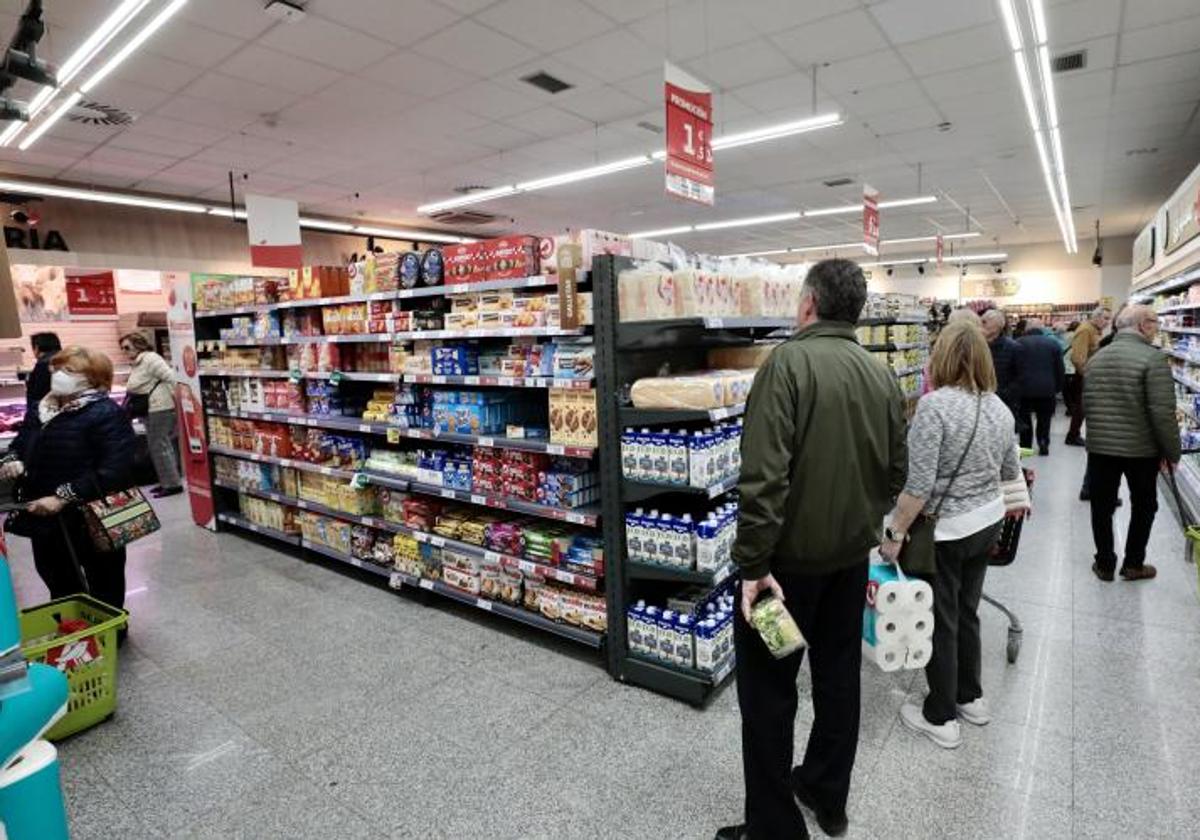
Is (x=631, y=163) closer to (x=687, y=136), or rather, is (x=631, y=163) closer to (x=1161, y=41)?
(x=687, y=136)

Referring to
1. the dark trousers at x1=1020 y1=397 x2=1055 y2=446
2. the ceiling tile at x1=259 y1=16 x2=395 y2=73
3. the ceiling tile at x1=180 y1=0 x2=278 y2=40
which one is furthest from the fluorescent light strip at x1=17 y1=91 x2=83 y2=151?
the dark trousers at x1=1020 y1=397 x2=1055 y2=446

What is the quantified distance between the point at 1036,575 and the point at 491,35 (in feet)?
19.7

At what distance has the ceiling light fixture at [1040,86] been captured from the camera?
221 inches

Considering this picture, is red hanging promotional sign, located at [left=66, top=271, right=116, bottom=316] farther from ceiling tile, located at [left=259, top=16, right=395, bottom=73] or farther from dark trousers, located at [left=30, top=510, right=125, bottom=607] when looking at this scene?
dark trousers, located at [left=30, top=510, right=125, bottom=607]

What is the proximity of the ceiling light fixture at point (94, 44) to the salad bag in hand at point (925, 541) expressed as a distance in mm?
5974

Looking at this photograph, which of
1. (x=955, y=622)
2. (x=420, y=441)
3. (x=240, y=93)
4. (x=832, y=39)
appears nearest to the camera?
(x=955, y=622)

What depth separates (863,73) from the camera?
22.6 feet

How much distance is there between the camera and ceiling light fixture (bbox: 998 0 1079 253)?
Result: 18.4ft

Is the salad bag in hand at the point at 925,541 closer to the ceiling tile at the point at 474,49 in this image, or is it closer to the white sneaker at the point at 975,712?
the white sneaker at the point at 975,712

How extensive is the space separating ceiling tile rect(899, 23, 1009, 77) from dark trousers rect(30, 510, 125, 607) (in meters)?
7.61

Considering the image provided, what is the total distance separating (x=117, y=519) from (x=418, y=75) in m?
5.01

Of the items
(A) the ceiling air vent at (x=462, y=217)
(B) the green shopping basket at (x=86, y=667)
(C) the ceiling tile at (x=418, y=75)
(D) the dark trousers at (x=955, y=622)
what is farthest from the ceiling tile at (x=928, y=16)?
(A) the ceiling air vent at (x=462, y=217)

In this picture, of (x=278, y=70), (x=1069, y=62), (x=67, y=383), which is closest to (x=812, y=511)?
(x=67, y=383)

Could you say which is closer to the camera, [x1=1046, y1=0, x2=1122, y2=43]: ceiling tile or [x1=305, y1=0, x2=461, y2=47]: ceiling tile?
[x1=305, y1=0, x2=461, y2=47]: ceiling tile
